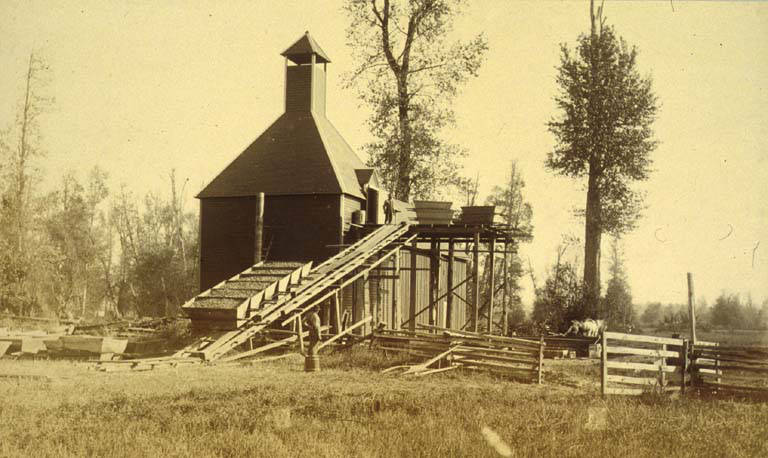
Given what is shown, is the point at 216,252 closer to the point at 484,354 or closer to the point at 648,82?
the point at 484,354

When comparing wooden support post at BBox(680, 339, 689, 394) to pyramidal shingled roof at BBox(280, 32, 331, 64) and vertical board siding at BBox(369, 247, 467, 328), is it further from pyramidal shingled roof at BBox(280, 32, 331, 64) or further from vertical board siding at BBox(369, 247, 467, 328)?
pyramidal shingled roof at BBox(280, 32, 331, 64)

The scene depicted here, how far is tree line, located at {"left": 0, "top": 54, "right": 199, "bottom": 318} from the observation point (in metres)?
31.9

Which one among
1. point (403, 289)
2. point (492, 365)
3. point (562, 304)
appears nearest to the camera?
point (492, 365)

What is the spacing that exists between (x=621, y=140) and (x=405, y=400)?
21963mm

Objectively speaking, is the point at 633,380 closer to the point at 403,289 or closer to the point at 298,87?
the point at 403,289

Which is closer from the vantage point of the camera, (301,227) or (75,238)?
(301,227)

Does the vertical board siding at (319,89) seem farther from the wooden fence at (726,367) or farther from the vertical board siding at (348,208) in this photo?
the wooden fence at (726,367)

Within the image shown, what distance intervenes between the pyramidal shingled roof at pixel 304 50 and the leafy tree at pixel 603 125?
1168 centimetres

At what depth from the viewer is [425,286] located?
107 feet

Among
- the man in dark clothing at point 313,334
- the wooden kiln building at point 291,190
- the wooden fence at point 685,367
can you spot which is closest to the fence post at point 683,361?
the wooden fence at point 685,367

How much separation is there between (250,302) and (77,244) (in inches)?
1537

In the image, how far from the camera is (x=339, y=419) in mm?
12125

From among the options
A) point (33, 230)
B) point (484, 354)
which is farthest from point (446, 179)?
point (33, 230)

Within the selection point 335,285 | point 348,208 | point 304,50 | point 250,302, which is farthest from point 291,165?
point 250,302
